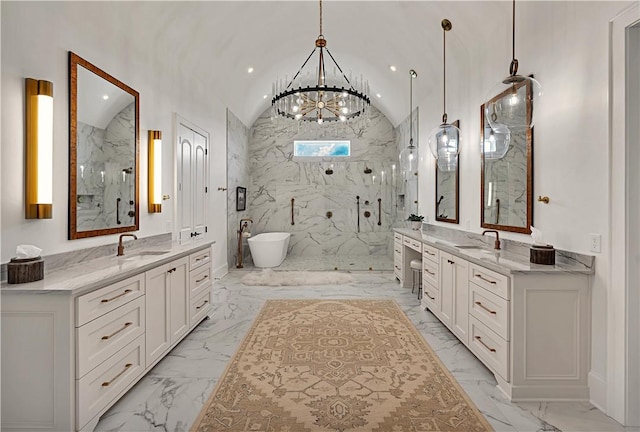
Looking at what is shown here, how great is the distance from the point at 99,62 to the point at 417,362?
3.60 meters

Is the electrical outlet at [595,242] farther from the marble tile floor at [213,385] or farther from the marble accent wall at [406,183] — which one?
the marble accent wall at [406,183]

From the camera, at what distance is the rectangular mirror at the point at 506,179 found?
291cm

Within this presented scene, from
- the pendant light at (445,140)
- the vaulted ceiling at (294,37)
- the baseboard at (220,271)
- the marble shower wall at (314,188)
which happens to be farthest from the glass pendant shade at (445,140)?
the marble shower wall at (314,188)

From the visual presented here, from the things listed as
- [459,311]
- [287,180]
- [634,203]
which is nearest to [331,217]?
[287,180]

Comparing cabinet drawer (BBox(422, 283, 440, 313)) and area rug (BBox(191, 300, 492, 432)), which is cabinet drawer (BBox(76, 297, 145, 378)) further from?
cabinet drawer (BBox(422, 283, 440, 313))

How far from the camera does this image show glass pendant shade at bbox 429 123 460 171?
3.63m

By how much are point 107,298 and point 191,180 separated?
2.90 meters

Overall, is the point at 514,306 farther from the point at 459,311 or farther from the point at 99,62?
the point at 99,62

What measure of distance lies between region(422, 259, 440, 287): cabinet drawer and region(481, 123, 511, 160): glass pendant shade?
129 cm

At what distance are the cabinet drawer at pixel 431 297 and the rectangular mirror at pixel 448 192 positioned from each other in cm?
100

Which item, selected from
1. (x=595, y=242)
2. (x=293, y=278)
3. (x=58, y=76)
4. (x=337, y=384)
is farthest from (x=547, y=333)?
(x=293, y=278)

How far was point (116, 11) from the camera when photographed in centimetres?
Result: 295

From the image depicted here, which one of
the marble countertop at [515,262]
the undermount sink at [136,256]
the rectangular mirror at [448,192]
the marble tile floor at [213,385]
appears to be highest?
the rectangular mirror at [448,192]

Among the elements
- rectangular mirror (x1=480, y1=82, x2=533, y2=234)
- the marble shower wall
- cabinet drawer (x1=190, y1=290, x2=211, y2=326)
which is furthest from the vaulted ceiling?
cabinet drawer (x1=190, y1=290, x2=211, y2=326)
